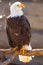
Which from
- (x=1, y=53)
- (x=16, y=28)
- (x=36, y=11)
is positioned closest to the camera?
(x=1, y=53)

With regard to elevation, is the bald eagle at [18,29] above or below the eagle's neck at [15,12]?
below

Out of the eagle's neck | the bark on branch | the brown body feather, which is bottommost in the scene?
the bark on branch

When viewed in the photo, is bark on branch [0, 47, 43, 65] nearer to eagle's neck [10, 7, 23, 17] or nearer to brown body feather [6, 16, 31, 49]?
brown body feather [6, 16, 31, 49]

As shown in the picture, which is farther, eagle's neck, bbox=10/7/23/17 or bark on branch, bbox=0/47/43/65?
eagle's neck, bbox=10/7/23/17

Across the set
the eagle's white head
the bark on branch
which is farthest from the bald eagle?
the bark on branch

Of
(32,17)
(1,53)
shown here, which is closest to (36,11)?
(32,17)

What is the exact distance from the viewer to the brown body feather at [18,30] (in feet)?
8.82

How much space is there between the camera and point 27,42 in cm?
278

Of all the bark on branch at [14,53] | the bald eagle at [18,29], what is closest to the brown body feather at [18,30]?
the bald eagle at [18,29]

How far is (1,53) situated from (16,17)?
1.35ft

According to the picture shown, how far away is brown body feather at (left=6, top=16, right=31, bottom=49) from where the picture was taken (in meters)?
2.69

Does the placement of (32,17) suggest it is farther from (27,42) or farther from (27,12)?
(27,42)

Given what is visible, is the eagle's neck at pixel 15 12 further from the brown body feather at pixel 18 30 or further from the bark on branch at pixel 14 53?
the bark on branch at pixel 14 53

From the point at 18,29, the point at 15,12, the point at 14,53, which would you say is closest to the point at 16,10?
the point at 15,12
